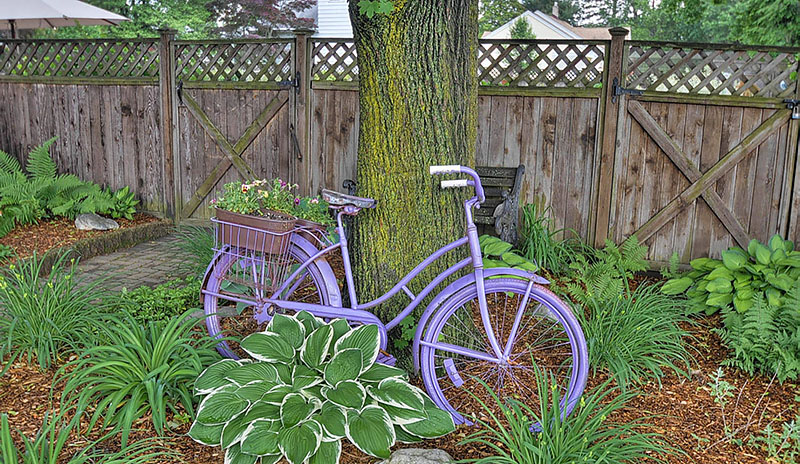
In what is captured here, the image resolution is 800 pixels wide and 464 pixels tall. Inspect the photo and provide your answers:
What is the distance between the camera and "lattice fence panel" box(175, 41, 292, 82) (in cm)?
649

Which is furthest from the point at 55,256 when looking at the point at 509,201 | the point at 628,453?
the point at 628,453

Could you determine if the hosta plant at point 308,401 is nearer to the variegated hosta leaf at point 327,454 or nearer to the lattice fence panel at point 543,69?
the variegated hosta leaf at point 327,454

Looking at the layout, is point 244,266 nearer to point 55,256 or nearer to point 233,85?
A: point 55,256

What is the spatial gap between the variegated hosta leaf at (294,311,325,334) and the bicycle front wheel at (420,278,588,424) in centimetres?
48

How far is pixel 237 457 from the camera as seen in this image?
8.28 ft

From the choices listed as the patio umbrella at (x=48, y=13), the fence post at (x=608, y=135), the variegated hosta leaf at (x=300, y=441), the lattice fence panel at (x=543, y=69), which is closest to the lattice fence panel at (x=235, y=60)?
the lattice fence panel at (x=543, y=69)

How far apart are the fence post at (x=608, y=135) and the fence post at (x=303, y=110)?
267 centimetres

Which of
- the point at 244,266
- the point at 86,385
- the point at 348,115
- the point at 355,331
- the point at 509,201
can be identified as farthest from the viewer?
the point at 348,115

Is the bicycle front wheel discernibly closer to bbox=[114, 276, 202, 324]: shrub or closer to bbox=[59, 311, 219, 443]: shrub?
bbox=[59, 311, 219, 443]: shrub

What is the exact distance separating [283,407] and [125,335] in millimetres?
977

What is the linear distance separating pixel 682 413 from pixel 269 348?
Result: 1.94 metres

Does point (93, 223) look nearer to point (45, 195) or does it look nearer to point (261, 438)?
point (45, 195)

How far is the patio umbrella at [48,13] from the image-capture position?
797cm

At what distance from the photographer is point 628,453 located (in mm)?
2564
